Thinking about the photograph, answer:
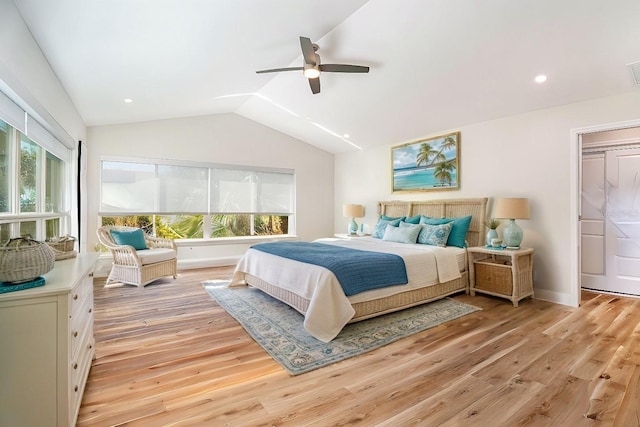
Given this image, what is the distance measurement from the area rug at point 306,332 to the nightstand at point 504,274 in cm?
49

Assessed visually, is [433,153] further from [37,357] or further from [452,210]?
[37,357]

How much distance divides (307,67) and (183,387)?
291 centimetres

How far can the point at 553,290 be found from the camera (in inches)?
155

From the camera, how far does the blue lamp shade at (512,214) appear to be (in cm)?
383

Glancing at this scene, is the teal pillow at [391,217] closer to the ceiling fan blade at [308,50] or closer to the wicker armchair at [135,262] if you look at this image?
the ceiling fan blade at [308,50]

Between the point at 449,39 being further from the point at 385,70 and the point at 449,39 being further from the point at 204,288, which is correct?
the point at 204,288

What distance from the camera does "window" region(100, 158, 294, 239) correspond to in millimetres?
5379

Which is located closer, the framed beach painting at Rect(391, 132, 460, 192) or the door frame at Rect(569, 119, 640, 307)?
the door frame at Rect(569, 119, 640, 307)

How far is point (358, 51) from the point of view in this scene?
3.58 meters

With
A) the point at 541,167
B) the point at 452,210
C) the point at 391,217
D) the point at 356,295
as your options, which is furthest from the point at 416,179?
the point at 356,295

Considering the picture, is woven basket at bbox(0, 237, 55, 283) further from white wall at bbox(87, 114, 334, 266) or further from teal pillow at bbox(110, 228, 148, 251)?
white wall at bbox(87, 114, 334, 266)

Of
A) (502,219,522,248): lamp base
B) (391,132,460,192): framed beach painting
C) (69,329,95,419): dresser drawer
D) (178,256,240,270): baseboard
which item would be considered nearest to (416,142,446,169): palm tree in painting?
(391,132,460,192): framed beach painting

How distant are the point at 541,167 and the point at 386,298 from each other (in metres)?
2.55

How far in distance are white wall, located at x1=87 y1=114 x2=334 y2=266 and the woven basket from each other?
159 inches
